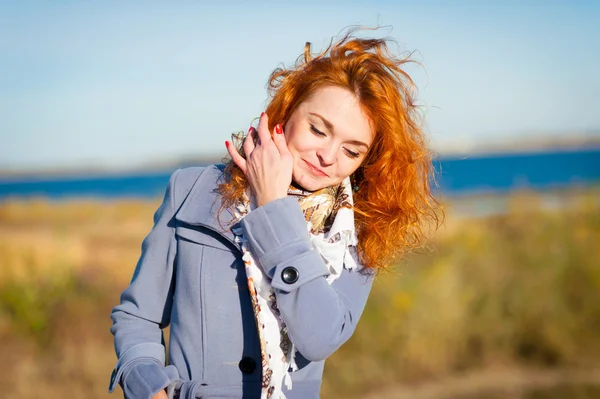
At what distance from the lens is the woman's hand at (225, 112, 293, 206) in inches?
73.9

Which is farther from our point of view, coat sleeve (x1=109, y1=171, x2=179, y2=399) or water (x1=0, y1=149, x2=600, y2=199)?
water (x1=0, y1=149, x2=600, y2=199)

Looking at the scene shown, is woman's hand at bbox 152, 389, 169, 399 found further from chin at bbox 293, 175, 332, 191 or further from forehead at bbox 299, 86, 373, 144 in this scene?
forehead at bbox 299, 86, 373, 144

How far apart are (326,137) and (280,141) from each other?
5.3 inches

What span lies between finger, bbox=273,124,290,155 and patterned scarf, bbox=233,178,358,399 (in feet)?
0.52

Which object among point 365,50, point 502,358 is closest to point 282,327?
point 365,50

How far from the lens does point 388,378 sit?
6.31m

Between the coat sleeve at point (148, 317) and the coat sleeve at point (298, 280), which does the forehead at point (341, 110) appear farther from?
the coat sleeve at point (148, 317)

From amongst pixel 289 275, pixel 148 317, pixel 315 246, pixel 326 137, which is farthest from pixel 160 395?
pixel 326 137

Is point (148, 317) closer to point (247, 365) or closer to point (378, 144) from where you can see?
A: point (247, 365)

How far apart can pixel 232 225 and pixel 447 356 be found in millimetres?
5090

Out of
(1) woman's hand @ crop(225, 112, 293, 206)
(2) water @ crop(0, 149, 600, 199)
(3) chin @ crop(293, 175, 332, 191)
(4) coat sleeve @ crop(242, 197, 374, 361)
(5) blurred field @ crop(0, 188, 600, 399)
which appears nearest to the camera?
(4) coat sleeve @ crop(242, 197, 374, 361)

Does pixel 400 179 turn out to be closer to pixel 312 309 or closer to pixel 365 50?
pixel 365 50

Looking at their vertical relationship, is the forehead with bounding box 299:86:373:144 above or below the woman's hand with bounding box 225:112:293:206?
above

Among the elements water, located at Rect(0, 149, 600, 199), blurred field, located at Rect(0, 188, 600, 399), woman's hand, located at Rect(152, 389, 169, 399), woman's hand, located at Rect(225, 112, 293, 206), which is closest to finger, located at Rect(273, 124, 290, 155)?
woman's hand, located at Rect(225, 112, 293, 206)
